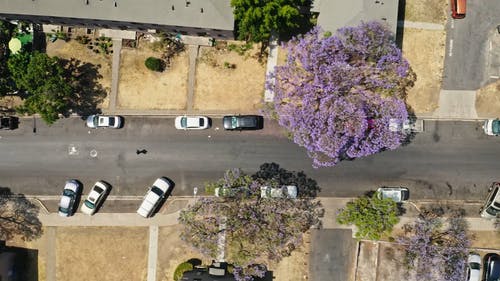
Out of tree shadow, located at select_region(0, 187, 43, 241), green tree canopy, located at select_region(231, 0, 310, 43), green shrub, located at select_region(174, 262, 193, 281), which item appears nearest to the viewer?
green tree canopy, located at select_region(231, 0, 310, 43)

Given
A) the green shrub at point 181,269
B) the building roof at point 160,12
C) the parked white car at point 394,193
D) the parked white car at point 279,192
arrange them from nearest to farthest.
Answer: the building roof at point 160,12, the parked white car at point 279,192, the green shrub at point 181,269, the parked white car at point 394,193

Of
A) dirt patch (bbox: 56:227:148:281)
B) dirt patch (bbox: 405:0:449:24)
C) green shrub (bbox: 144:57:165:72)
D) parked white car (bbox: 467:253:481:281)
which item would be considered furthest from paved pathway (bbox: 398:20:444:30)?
dirt patch (bbox: 56:227:148:281)

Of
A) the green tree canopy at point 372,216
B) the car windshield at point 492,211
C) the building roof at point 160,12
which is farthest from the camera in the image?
the car windshield at point 492,211

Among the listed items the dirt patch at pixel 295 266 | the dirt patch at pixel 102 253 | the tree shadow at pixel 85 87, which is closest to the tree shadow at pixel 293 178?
the dirt patch at pixel 295 266

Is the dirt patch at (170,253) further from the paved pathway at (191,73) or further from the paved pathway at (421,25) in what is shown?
the paved pathway at (421,25)

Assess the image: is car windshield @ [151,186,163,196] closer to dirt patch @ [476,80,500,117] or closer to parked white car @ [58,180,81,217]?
parked white car @ [58,180,81,217]

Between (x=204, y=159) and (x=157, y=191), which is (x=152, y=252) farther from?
(x=204, y=159)

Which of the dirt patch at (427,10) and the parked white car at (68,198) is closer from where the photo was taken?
the parked white car at (68,198)
